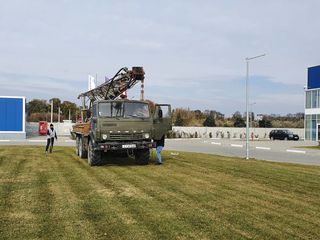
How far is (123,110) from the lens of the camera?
1595cm

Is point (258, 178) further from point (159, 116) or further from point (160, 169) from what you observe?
point (159, 116)

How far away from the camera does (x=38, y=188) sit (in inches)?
424

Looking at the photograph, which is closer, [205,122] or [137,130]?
[137,130]

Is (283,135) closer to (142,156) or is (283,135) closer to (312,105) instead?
(312,105)

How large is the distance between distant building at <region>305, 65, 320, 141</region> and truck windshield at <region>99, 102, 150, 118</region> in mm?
45770

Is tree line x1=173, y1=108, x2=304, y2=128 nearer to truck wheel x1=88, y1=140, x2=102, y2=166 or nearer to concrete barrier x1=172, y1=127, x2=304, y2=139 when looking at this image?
concrete barrier x1=172, y1=127, x2=304, y2=139

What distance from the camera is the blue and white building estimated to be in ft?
144

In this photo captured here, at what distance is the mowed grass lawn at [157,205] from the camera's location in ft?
22.4

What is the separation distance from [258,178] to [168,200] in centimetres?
470

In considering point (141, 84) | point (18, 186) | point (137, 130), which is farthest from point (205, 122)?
point (18, 186)

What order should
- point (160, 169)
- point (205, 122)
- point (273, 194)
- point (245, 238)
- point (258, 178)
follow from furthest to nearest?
point (205, 122) < point (160, 169) < point (258, 178) < point (273, 194) < point (245, 238)

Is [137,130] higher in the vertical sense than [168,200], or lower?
higher

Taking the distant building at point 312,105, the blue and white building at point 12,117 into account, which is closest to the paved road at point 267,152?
the blue and white building at point 12,117

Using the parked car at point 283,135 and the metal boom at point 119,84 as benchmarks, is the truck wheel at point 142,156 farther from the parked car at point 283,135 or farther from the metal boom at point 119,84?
the parked car at point 283,135
